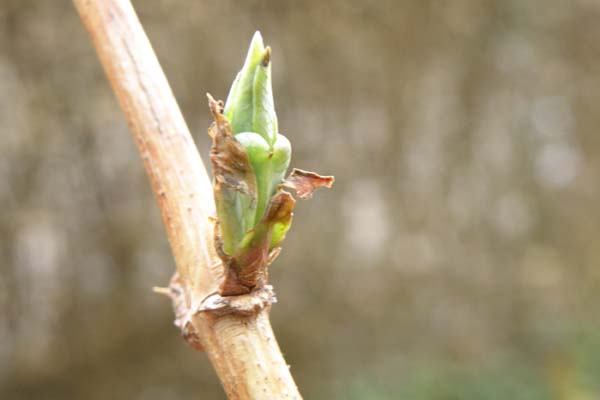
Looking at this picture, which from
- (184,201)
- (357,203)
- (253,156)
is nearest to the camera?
(253,156)

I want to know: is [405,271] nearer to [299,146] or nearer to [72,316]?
[299,146]

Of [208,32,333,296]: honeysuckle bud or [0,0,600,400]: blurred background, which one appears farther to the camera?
[0,0,600,400]: blurred background

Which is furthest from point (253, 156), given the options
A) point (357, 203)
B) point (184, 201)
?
point (357, 203)

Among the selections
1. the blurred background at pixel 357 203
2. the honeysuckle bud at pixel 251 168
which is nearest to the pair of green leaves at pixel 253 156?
the honeysuckle bud at pixel 251 168

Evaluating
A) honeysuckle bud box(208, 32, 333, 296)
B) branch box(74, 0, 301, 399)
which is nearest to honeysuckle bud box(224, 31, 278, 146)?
honeysuckle bud box(208, 32, 333, 296)

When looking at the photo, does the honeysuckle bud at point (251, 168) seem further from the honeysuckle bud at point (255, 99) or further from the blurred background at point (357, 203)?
the blurred background at point (357, 203)

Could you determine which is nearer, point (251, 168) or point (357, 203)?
point (251, 168)

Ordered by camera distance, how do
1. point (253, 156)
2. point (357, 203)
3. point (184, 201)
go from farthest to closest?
point (357, 203) → point (184, 201) → point (253, 156)

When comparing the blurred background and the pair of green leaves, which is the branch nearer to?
the pair of green leaves

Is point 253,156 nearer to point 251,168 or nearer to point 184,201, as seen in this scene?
point 251,168
